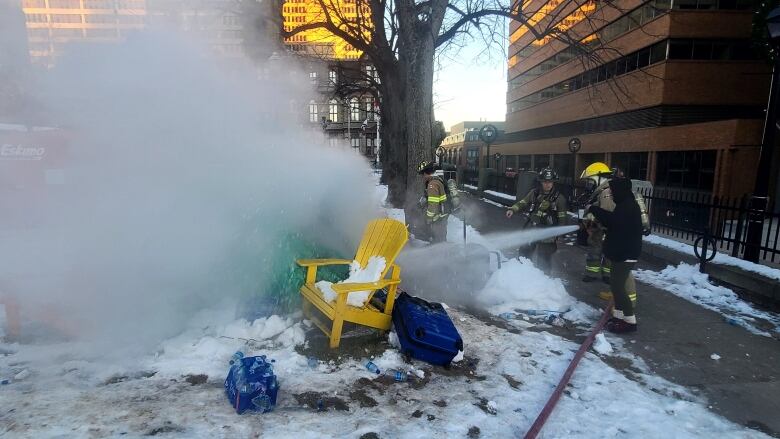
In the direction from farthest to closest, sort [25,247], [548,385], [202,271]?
[25,247], [202,271], [548,385]

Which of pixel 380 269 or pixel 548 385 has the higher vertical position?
pixel 380 269

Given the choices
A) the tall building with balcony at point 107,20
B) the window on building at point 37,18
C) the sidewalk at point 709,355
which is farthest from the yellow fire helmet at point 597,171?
the window on building at point 37,18

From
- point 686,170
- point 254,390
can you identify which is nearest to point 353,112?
point 254,390

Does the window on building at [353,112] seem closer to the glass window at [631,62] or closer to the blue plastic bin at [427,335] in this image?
the blue plastic bin at [427,335]

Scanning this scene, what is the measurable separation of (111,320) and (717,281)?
25.8 feet

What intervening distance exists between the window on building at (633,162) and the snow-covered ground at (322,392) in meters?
18.6

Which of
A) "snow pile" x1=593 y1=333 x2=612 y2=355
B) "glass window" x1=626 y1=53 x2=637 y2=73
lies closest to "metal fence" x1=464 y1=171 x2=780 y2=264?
"snow pile" x1=593 y1=333 x2=612 y2=355

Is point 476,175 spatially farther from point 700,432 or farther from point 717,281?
point 700,432

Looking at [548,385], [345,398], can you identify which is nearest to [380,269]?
[345,398]

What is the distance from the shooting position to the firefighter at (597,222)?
521 cm

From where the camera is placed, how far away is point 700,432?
2842 millimetres

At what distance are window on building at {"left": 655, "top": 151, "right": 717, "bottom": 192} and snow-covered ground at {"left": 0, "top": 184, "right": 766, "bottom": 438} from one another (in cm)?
1405

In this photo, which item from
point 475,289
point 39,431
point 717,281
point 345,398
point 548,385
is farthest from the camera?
point 717,281

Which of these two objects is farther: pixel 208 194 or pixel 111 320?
pixel 208 194
